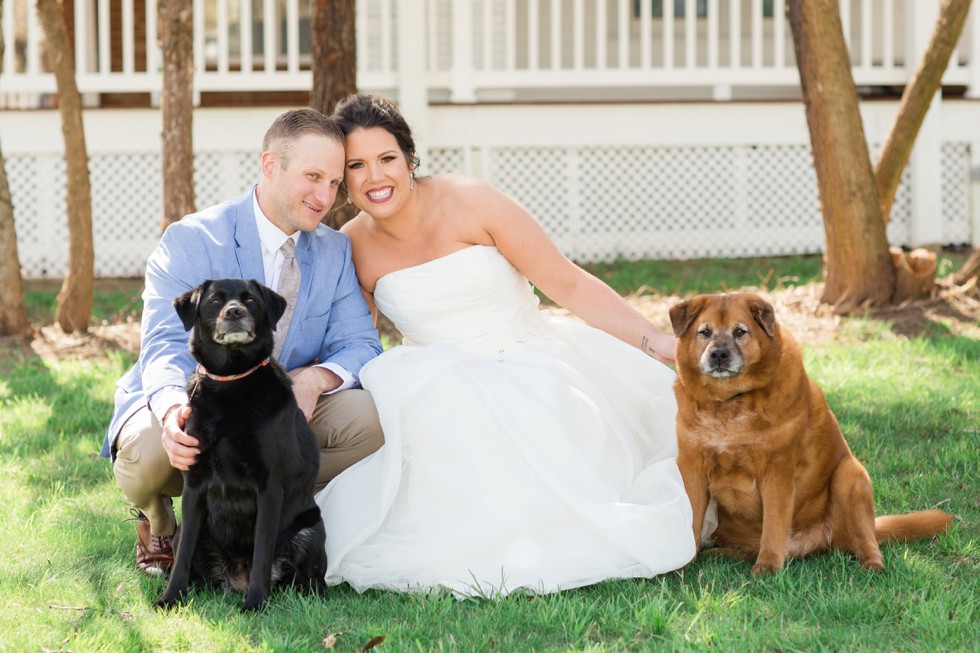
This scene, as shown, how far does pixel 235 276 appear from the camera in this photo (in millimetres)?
3850

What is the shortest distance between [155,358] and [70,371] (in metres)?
3.45

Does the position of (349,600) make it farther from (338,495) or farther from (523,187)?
(523,187)

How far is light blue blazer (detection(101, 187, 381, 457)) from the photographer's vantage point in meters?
3.64

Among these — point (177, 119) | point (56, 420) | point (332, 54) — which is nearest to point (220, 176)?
point (177, 119)

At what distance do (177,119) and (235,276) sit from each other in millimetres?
4189

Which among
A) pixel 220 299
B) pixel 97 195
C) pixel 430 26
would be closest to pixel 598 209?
pixel 430 26

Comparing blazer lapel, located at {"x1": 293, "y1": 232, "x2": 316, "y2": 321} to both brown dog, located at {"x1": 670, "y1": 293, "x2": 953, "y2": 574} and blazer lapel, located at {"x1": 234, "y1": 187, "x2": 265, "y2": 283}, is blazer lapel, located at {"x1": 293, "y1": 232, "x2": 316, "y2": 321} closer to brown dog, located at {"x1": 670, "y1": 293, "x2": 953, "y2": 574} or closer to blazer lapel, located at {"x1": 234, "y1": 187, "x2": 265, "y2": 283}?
blazer lapel, located at {"x1": 234, "y1": 187, "x2": 265, "y2": 283}

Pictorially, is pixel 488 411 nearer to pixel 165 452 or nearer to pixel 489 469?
pixel 489 469

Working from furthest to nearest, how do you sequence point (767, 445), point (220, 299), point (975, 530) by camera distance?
point (975, 530)
point (767, 445)
point (220, 299)

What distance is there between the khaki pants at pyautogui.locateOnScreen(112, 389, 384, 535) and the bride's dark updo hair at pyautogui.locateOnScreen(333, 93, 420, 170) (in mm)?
989

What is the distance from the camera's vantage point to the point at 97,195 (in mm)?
10516

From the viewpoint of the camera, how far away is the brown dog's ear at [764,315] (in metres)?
3.62

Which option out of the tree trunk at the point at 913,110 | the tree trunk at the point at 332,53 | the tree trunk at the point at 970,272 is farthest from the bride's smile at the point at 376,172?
the tree trunk at the point at 970,272

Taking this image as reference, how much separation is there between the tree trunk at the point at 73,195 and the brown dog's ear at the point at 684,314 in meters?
5.40
